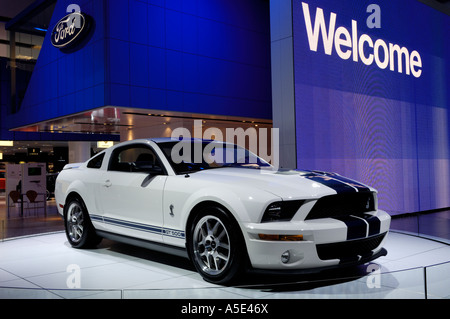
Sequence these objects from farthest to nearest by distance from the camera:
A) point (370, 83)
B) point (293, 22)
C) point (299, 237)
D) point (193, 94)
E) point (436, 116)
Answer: point (193, 94), point (436, 116), point (370, 83), point (293, 22), point (299, 237)

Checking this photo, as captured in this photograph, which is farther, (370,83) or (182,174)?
(370,83)

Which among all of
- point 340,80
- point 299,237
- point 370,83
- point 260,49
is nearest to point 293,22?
point 340,80

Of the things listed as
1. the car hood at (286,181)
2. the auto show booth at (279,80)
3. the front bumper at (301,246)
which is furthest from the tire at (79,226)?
the front bumper at (301,246)

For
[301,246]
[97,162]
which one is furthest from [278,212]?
[97,162]

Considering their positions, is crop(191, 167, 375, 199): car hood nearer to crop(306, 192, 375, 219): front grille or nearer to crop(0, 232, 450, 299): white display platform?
crop(306, 192, 375, 219): front grille

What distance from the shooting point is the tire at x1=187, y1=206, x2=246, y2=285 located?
3.94m

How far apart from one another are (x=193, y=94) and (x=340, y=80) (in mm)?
7787

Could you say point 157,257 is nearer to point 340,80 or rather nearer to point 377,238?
point 377,238

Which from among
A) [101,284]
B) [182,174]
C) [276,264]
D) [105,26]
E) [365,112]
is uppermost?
[105,26]

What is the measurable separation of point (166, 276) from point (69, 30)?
1195cm

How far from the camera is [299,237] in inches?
149

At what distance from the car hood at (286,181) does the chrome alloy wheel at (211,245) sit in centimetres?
39

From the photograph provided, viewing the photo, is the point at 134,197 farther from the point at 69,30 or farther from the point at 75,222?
the point at 69,30

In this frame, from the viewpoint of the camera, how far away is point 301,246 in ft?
12.5
